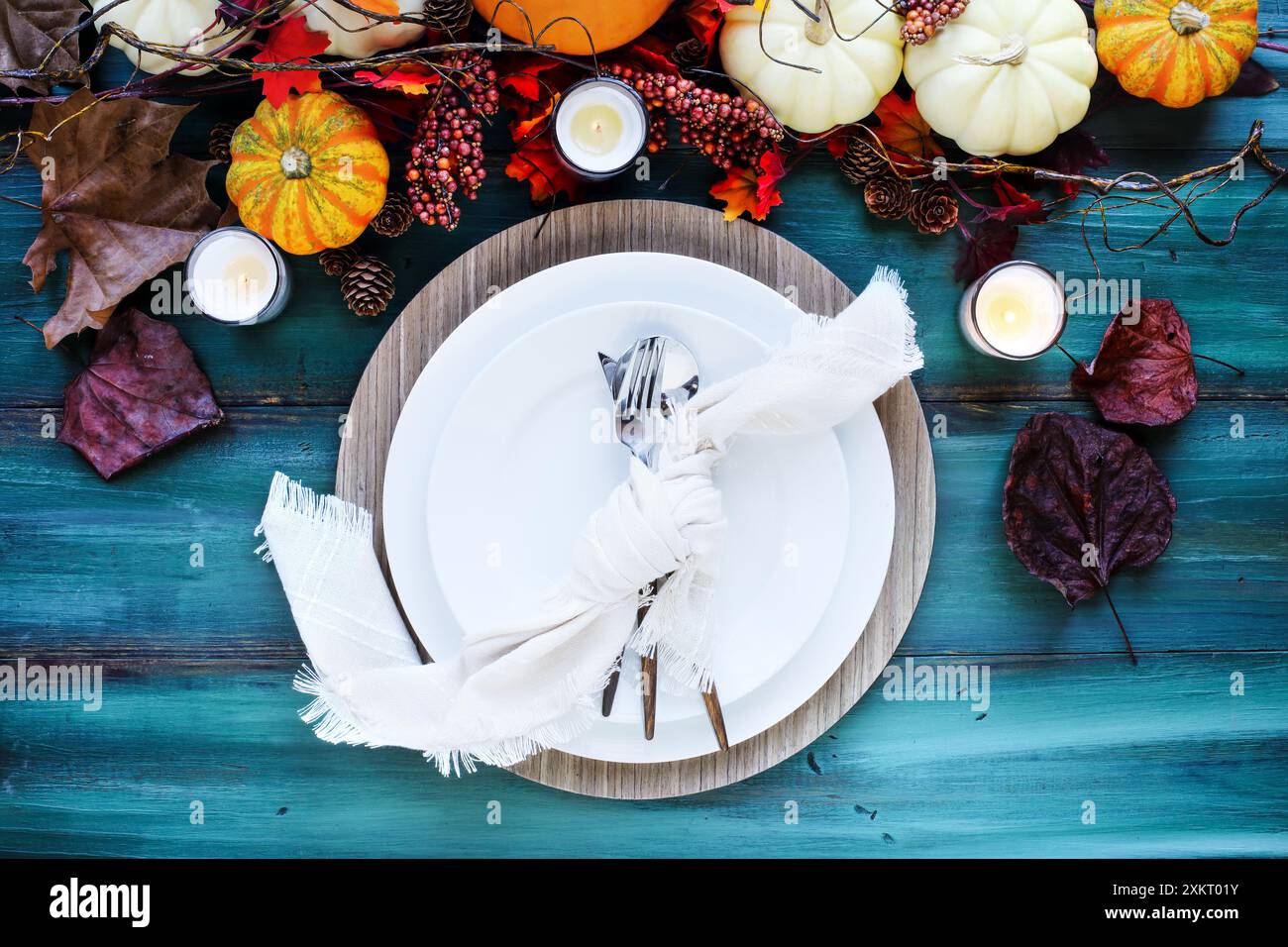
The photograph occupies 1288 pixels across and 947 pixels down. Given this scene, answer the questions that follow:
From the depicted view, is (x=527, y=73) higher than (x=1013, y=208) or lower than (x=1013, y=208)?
higher

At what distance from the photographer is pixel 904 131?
1021mm

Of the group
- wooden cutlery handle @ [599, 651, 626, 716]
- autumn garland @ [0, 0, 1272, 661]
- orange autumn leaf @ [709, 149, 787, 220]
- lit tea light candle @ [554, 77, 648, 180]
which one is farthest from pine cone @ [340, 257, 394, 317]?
wooden cutlery handle @ [599, 651, 626, 716]

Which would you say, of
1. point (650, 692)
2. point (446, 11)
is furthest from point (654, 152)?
point (650, 692)

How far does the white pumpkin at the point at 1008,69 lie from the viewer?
0.94 meters

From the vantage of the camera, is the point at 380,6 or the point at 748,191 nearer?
the point at 380,6

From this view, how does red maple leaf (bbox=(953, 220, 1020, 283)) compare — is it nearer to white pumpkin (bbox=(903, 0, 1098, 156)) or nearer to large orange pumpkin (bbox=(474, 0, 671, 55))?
white pumpkin (bbox=(903, 0, 1098, 156))

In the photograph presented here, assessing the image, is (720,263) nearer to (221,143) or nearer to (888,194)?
(888,194)

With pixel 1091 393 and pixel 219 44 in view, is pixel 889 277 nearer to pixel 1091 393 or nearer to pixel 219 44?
pixel 1091 393

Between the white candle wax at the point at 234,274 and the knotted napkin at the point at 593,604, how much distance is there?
11.2 inches

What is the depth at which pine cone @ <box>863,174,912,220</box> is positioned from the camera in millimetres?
1022

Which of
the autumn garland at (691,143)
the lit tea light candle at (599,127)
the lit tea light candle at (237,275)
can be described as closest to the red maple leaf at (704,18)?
the autumn garland at (691,143)

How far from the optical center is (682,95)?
958 millimetres

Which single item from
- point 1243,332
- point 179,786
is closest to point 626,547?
point 179,786

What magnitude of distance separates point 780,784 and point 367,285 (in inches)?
30.7
